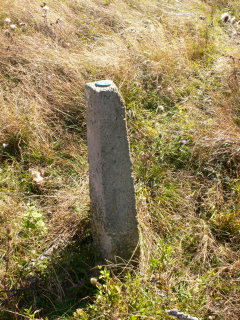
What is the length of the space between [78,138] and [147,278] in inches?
65.8

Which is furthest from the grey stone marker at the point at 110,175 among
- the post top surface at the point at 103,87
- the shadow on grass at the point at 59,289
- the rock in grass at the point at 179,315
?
the rock in grass at the point at 179,315

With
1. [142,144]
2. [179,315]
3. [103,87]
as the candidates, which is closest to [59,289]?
[179,315]

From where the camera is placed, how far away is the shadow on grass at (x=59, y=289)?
194cm

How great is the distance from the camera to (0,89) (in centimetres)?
358

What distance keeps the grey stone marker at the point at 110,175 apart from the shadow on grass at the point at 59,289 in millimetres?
155

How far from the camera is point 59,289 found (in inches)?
80.4

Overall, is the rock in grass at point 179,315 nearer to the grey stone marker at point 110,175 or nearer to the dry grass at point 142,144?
the dry grass at point 142,144

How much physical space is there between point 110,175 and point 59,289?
2.56ft

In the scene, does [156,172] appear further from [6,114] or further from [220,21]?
[220,21]

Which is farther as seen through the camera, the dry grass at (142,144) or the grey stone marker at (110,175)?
the dry grass at (142,144)

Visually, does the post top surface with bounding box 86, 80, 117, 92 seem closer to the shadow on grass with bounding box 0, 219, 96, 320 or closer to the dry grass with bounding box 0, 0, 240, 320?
the dry grass with bounding box 0, 0, 240, 320

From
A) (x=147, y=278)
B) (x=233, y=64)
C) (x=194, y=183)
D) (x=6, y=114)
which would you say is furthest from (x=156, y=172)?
(x=233, y=64)

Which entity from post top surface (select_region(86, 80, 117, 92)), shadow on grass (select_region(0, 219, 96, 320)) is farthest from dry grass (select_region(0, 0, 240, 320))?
post top surface (select_region(86, 80, 117, 92))

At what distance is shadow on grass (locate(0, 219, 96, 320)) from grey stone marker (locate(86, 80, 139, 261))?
155 millimetres
